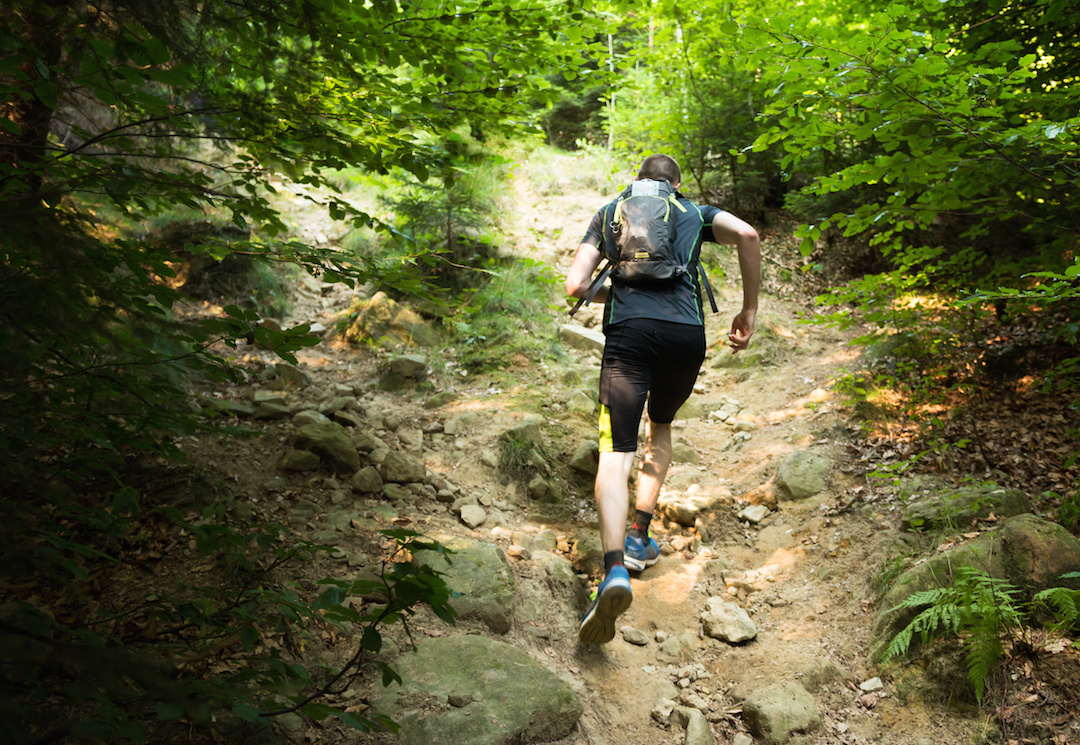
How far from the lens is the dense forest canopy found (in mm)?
1601

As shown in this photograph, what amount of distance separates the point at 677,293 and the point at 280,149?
92.0 inches

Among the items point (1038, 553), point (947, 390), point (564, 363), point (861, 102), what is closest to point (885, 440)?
point (947, 390)

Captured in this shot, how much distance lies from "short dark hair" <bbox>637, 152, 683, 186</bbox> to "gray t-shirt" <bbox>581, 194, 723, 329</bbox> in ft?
0.56

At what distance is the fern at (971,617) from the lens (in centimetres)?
231

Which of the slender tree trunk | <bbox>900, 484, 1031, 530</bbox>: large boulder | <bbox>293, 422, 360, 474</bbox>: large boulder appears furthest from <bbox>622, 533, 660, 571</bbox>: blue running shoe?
the slender tree trunk

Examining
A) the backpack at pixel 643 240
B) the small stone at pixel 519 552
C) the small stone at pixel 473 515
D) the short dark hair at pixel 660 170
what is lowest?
the small stone at pixel 519 552

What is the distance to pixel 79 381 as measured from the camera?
2.18 m

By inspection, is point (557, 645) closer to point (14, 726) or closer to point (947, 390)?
point (14, 726)

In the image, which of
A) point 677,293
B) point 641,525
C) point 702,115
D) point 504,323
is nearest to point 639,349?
point 677,293

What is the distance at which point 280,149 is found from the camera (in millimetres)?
3004

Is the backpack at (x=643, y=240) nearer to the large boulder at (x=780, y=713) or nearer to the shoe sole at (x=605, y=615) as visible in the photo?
the shoe sole at (x=605, y=615)

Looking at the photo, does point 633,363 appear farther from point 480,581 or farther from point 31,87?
point 31,87

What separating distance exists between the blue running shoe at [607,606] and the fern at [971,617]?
4.22 feet

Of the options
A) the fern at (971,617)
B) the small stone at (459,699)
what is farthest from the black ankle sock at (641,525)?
the small stone at (459,699)
